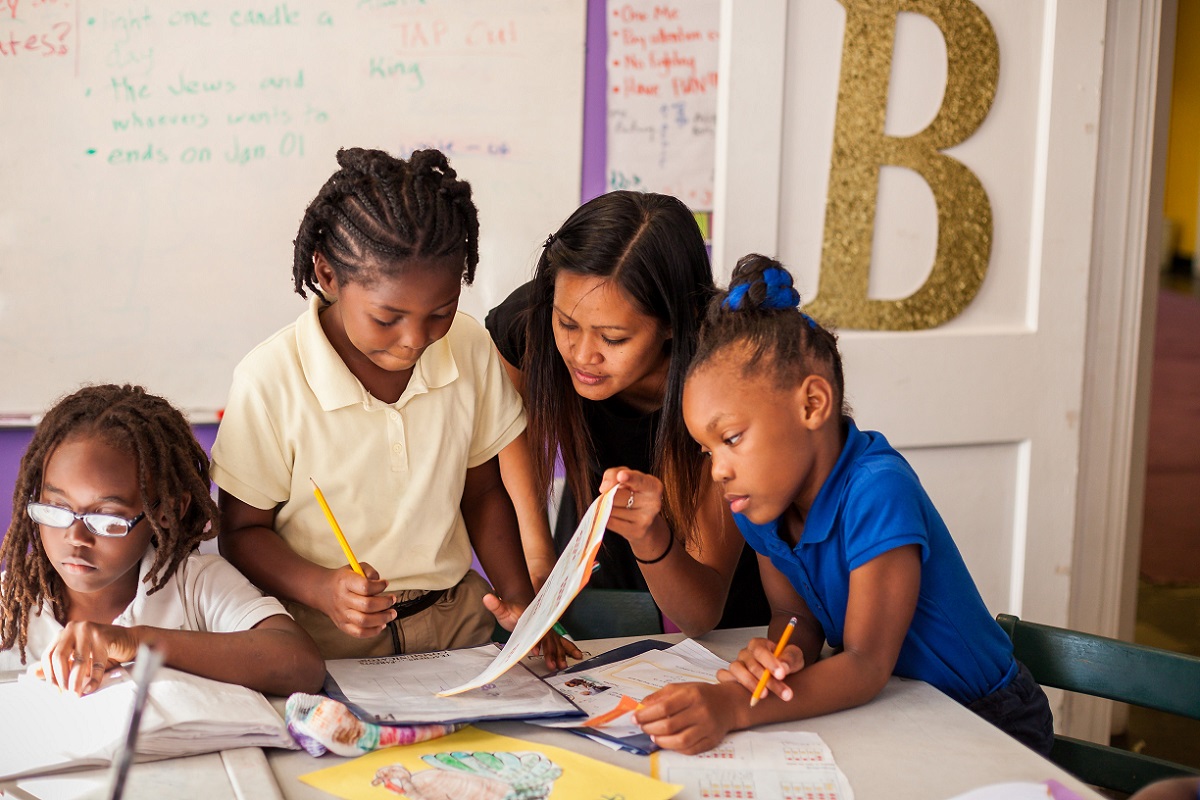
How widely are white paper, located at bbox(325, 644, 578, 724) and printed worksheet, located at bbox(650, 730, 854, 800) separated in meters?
0.16

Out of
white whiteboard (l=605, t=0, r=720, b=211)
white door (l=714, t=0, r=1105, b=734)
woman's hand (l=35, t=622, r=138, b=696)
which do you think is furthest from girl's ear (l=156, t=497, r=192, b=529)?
white whiteboard (l=605, t=0, r=720, b=211)

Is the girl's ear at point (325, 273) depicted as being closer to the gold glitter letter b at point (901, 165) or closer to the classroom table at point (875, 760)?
the classroom table at point (875, 760)

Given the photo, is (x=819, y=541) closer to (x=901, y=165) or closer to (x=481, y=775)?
(x=481, y=775)

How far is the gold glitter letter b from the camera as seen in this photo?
90.0 inches

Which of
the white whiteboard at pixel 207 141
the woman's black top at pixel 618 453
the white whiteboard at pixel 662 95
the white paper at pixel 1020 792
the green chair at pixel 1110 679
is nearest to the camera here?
the white paper at pixel 1020 792

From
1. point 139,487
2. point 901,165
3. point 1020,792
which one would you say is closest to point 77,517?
point 139,487

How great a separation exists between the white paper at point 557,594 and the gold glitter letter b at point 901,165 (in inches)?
47.3

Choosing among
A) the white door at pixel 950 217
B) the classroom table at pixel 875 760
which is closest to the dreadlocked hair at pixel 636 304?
the classroom table at pixel 875 760

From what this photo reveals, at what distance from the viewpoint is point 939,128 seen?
2355mm

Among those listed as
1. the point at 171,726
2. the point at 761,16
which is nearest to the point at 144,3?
the point at 761,16

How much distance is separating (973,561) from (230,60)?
2.04 meters

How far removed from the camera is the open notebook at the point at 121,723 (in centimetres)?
108

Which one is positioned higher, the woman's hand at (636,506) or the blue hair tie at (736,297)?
the blue hair tie at (736,297)

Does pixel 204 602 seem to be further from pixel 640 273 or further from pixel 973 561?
pixel 973 561
